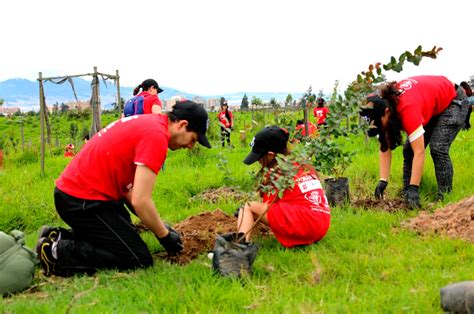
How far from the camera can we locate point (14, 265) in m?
2.97

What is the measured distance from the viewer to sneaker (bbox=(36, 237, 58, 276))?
330 cm

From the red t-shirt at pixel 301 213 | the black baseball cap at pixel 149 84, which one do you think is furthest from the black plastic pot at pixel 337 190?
the black baseball cap at pixel 149 84

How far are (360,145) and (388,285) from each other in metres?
6.65

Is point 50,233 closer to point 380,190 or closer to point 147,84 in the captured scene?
point 380,190

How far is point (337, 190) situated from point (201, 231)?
1.65 meters

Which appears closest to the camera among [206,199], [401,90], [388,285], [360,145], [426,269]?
[388,285]

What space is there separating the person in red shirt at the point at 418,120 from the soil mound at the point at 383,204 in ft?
0.29

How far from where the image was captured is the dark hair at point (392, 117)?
4.26 metres

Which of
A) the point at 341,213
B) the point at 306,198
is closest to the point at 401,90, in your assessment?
the point at 341,213

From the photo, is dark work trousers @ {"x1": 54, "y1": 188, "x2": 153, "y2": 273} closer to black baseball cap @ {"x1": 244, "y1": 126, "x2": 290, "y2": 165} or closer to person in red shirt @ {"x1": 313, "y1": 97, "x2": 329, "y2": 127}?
black baseball cap @ {"x1": 244, "y1": 126, "x2": 290, "y2": 165}

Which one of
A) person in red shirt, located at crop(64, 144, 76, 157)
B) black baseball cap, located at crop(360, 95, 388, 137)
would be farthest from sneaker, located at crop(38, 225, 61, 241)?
person in red shirt, located at crop(64, 144, 76, 157)

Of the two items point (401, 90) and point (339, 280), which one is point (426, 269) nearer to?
point (339, 280)

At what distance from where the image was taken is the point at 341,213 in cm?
443

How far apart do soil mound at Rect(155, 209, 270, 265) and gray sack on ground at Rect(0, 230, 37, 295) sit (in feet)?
3.22
